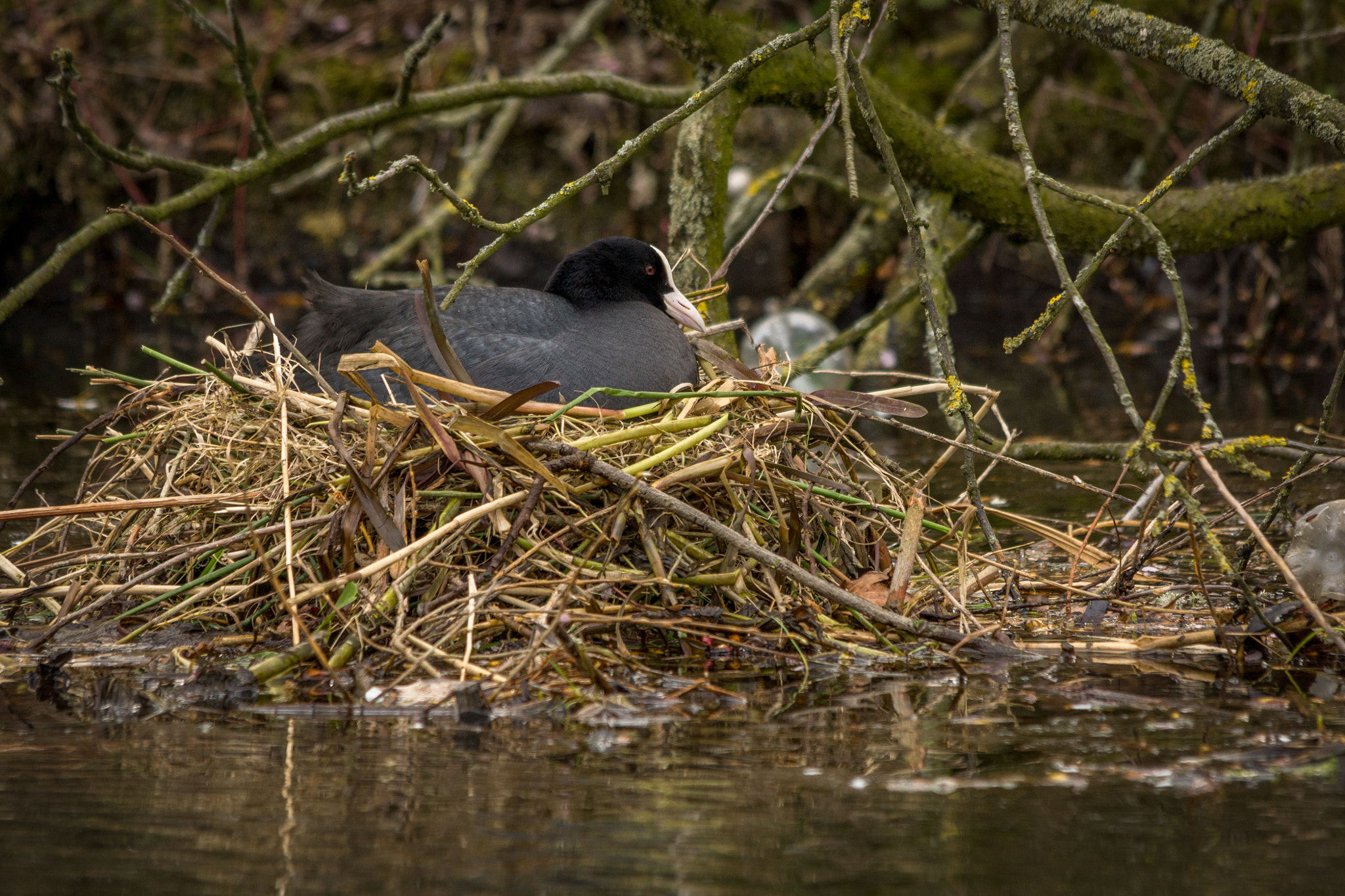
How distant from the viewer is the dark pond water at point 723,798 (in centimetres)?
182

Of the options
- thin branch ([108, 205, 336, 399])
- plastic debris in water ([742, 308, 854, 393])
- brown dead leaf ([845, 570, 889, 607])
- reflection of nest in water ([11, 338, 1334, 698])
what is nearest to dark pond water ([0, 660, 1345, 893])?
reflection of nest in water ([11, 338, 1334, 698])

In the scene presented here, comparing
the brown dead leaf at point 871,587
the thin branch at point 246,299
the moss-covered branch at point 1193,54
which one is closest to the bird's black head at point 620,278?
the thin branch at point 246,299

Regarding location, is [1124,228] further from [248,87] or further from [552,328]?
[248,87]

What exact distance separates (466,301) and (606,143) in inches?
254

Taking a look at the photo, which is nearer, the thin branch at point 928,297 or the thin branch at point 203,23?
the thin branch at point 928,297

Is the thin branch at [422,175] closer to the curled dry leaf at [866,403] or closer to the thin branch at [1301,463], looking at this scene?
the curled dry leaf at [866,403]

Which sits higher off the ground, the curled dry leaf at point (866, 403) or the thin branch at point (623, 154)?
the thin branch at point (623, 154)

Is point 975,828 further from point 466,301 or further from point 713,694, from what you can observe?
point 466,301

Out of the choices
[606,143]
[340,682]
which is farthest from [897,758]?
[606,143]

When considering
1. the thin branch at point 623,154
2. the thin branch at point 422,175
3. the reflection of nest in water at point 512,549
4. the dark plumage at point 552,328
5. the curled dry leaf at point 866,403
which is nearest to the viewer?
the thin branch at point 422,175

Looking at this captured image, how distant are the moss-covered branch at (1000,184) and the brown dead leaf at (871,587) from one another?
194cm

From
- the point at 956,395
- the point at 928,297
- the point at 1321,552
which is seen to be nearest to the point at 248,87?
the point at 928,297

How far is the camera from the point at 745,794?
6.84ft

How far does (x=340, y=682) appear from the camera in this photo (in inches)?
103
